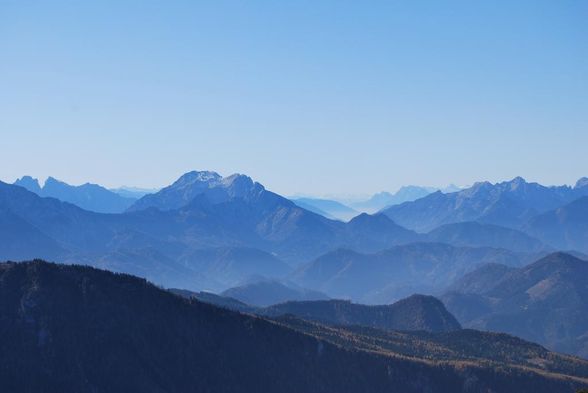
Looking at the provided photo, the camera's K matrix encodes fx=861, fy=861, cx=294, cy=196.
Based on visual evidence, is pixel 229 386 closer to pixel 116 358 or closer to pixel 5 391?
pixel 116 358

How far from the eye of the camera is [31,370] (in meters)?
166

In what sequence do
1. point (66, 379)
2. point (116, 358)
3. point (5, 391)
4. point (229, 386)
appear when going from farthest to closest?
point (229, 386) < point (116, 358) < point (66, 379) < point (5, 391)

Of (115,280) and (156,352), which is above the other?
(115,280)

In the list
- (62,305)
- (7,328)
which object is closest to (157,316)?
(62,305)

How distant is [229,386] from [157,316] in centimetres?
2335

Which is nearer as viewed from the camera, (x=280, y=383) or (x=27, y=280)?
(x=27, y=280)

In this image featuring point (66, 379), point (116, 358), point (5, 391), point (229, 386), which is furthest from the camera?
point (229, 386)

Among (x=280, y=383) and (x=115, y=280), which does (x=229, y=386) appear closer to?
(x=280, y=383)

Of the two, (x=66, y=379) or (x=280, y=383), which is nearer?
(x=66, y=379)

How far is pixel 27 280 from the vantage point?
187 metres

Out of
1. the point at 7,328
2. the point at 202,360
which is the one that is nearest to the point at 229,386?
the point at 202,360

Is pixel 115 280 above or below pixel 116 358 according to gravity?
above

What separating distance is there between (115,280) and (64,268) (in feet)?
38.7

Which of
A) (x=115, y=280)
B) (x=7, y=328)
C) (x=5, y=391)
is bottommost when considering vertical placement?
(x=5, y=391)
